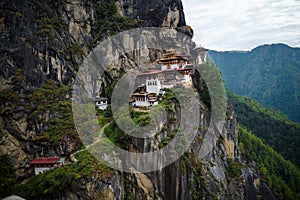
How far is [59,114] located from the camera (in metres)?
22.7

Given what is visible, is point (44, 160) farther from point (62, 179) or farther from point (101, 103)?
point (101, 103)

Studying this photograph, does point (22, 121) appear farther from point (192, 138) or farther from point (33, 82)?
point (192, 138)

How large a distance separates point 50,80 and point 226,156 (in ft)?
78.8

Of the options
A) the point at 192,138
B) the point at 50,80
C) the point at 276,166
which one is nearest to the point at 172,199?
the point at 192,138

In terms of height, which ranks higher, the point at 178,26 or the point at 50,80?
the point at 178,26

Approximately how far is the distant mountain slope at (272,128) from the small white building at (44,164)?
2260 inches

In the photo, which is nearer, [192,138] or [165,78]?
[192,138]

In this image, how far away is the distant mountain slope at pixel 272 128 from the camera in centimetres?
6256

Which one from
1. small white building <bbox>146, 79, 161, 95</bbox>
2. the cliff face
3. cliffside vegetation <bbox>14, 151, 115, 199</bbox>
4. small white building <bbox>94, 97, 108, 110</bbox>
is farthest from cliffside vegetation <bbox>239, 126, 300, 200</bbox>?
cliffside vegetation <bbox>14, 151, 115, 199</bbox>

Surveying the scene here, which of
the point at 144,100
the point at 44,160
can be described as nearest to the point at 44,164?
the point at 44,160

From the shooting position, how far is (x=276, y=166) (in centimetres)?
4975

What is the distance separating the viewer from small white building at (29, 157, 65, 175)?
18.7 m

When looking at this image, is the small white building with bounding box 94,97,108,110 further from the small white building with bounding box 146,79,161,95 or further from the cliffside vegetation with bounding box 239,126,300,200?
the cliffside vegetation with bounding box 239,126,300,200

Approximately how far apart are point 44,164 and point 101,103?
444 inches
